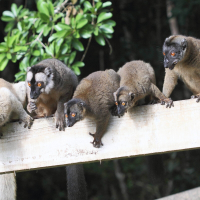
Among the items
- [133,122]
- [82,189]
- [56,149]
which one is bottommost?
[82,189]

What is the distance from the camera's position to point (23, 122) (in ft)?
9.29

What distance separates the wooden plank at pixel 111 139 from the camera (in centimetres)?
252

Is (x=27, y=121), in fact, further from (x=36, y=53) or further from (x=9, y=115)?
(x=36, y=53)

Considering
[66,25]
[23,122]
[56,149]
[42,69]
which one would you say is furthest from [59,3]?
[56,149]

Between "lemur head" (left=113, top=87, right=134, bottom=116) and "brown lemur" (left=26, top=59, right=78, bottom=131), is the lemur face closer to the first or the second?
"brown lemur" (left=26, top=59, right=78, bottom=131)

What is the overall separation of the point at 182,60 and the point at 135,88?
1.92ft

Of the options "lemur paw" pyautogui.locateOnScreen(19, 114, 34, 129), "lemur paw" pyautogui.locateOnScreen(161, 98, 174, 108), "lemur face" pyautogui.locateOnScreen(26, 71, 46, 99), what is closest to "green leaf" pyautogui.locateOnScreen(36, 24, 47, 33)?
"lemur face" pyautogui.locateOnScreen(26, 71, 46, 99)

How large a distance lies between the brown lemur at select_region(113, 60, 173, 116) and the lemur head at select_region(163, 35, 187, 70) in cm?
29

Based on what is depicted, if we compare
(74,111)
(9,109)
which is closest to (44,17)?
(9,109)

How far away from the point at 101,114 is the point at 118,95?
223 millimetres

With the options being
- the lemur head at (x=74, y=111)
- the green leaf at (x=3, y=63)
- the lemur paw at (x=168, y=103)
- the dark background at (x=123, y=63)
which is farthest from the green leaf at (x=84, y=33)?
the dark background at (x=123, y=63)

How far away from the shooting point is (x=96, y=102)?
281 centimetres

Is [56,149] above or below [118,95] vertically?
below

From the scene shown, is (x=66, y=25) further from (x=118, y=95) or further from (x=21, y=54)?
(x=118, y=95)
